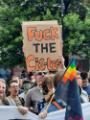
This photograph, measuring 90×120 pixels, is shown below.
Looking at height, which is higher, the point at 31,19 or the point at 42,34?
the point at 42,34

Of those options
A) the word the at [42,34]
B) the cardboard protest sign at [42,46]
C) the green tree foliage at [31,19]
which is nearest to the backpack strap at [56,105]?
the cardboard protest sign at [42,46]

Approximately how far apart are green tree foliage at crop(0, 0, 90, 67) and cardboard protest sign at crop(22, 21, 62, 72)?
42.4 feet

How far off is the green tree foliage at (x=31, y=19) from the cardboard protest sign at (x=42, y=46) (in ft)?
42.4

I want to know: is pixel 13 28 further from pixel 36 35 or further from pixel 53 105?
→ pixel 53 105

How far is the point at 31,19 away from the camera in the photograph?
25.7 meters

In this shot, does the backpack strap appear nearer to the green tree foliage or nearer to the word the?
the word the

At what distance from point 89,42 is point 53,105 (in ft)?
59.2

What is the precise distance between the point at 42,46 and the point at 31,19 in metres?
14.4

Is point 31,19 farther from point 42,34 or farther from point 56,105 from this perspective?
point 56,105

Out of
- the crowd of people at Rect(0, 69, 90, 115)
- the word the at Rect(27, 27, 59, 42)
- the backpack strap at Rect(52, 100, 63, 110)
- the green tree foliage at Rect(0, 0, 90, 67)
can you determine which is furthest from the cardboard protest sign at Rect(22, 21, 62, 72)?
the green tree foliage at Rect(0, 0, 90, 67)

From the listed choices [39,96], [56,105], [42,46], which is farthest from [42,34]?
[56,105]

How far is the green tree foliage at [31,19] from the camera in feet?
81.7

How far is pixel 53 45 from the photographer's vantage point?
11.3 meters

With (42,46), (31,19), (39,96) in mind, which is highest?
(42,46)
